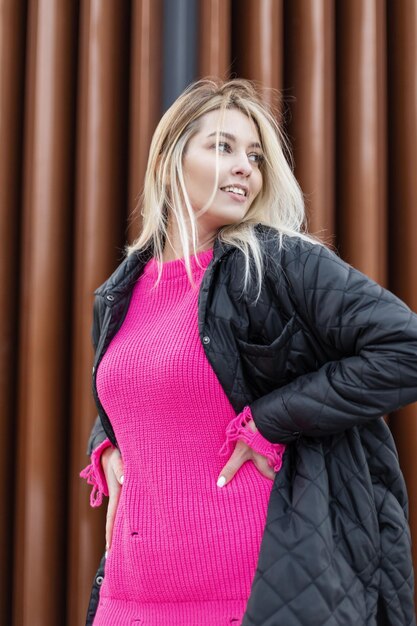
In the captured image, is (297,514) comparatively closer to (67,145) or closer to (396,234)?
(396,234)

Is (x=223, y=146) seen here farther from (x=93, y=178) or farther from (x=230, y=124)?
(x=93, y=178)

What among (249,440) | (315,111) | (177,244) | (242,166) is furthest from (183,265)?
(315,111)

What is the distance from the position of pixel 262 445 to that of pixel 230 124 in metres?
0.57

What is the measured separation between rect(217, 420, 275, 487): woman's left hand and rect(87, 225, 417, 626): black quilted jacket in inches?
1.3

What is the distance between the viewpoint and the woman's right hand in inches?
48.6

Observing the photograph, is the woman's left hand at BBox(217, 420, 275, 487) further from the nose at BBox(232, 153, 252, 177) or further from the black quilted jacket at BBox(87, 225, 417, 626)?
the nose at BBox(232, 153, 252, 177)

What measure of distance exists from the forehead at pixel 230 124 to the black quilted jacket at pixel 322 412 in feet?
0.78

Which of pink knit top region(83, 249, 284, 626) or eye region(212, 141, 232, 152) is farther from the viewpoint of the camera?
eye region(212, 141, 232, 152)

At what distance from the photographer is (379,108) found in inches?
67.2

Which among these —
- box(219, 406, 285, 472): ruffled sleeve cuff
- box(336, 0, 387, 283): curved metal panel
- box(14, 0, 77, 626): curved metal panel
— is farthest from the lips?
box(14, 0, 77, 626): curved metal panel

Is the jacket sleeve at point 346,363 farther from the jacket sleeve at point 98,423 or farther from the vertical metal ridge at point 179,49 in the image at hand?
the vertical metal ridge at point 179,49

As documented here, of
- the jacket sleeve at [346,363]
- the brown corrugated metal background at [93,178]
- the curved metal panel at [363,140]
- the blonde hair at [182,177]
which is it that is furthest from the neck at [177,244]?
the curved metal panel at [363,140]

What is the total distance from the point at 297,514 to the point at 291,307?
0.30 metres

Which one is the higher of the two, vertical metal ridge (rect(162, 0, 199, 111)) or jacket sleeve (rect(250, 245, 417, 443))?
vertical metal ridge (rect(162, 0, 199, 111))
